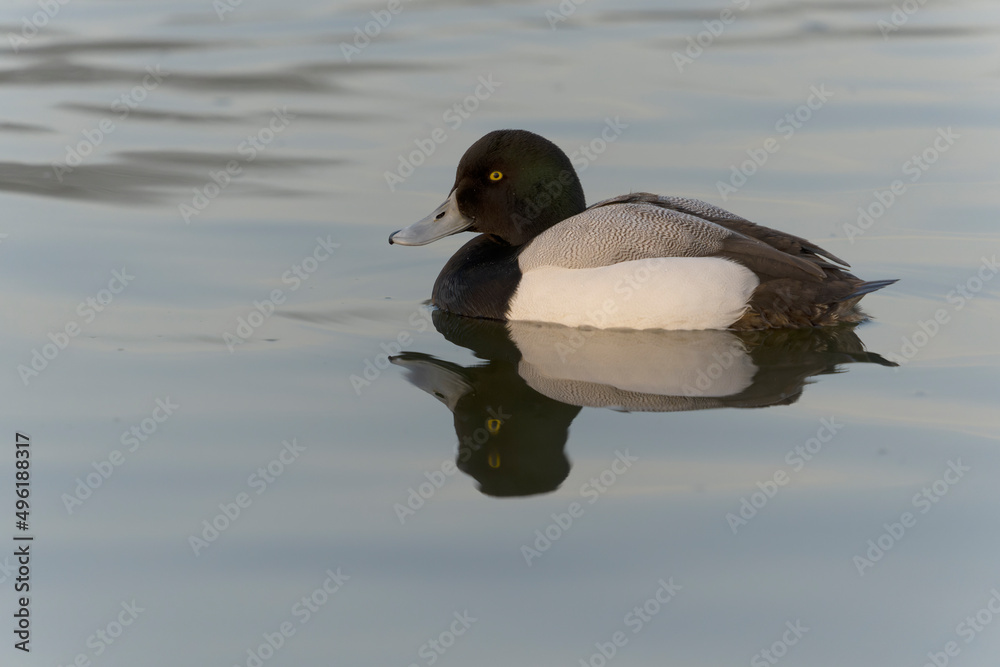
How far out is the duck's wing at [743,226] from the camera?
676 cm

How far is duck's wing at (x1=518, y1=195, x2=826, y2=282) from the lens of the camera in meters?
6.54

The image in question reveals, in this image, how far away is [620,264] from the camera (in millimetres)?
6535

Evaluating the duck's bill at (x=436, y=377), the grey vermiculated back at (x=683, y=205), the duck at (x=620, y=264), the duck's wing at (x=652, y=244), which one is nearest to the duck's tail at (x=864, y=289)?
the duck at (x=620, y=264)

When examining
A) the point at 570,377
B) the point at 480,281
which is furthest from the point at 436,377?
the point at 480,281

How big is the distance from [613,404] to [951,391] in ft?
5.32

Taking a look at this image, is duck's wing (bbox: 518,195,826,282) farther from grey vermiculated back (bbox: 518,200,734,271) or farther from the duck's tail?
the duck's tail

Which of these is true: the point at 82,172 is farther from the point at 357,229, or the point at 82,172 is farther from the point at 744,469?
the point at 744,469

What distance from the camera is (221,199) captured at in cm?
873

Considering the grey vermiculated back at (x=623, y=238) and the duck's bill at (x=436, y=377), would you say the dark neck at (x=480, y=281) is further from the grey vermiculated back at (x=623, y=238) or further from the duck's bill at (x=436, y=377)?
the duck's bill at (x=436, y=377)

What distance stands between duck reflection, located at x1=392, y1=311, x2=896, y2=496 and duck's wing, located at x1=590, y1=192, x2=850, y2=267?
0.43m

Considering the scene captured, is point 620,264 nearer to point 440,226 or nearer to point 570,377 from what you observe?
point 570,377

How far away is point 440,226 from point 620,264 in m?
1.24

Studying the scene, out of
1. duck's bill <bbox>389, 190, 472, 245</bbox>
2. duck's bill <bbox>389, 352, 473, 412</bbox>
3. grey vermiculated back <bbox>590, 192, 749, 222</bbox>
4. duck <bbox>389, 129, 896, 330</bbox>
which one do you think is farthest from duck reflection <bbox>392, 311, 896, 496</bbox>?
grey vermiculated back <bbox>590, 192, 749, 222</bbox>

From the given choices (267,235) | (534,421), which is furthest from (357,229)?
(534,421)
